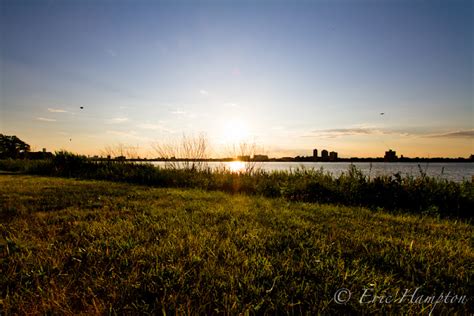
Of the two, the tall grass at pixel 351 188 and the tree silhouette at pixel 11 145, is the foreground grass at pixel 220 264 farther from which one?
the tree silhouette at pixel 11 145

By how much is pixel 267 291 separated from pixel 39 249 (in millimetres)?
2255

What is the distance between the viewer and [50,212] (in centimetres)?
385

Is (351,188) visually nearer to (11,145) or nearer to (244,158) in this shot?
(244,158)

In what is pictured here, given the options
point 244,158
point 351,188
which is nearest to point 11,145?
point 244,158

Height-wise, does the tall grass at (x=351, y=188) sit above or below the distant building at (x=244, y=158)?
below

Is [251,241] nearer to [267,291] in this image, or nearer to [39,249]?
[267,291]

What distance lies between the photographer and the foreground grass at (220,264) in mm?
1549

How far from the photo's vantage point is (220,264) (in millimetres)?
2035

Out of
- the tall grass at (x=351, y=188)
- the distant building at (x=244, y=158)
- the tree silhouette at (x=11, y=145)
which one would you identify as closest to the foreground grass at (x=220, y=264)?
the tall grass at (x=351, y=188)

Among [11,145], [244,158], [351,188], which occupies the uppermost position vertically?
[11,145]

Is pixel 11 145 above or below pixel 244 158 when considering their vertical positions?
above

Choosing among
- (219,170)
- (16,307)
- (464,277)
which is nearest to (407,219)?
(464,277)

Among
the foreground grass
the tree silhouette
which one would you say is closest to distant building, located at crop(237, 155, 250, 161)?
the foreground grass

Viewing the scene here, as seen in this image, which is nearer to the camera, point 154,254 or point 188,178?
point 154,254
